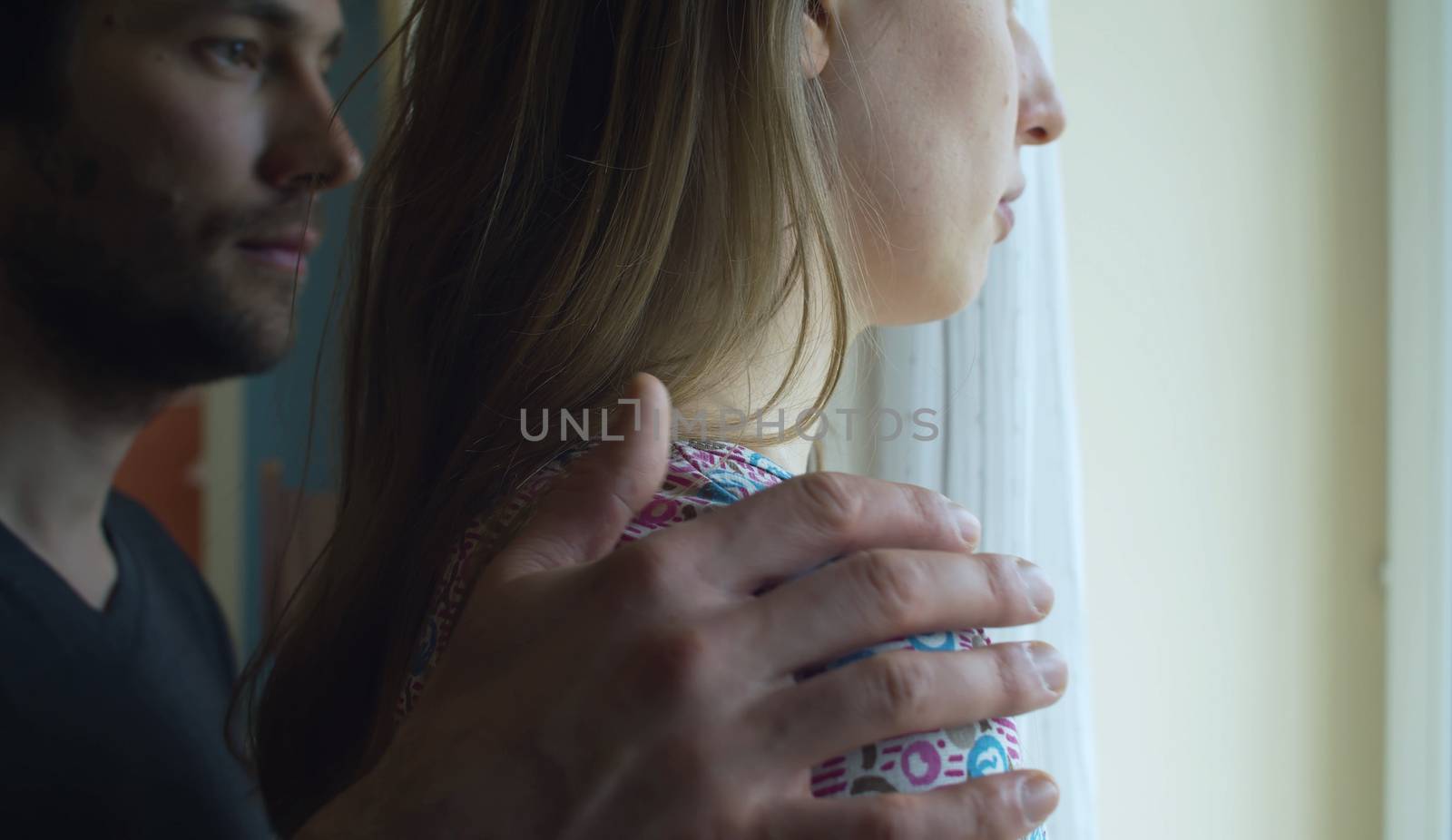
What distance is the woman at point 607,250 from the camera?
59cm

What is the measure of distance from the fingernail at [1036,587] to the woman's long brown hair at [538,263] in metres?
0.22

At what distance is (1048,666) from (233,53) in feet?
4.34

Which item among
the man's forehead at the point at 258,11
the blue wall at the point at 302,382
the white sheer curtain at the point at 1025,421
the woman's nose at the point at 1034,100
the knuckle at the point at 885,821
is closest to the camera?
the knuckle at the point at 885,821

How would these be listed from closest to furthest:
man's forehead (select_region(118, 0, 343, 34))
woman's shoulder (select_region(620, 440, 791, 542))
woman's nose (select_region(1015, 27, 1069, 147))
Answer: woman's shoulder (select_region(620, 440, 791, 542))
woman's nose (select_region(1015, 27, 1069, 147))
man's forehead (select_region(118, 0, 343, 34))

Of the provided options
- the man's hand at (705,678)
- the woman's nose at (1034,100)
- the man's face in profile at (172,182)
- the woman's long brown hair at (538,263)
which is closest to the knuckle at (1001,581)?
the man's hand at (705,678)

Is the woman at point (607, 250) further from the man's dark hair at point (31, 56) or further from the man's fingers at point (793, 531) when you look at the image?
the man's dark hair at point (31, 56)

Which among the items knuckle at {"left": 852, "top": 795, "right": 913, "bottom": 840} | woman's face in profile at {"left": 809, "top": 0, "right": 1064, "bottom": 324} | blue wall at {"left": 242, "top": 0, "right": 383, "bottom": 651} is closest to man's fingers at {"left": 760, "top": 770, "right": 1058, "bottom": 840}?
knuckle at {"left": 852, "top": 795, "right": 913, "bottom": 840}

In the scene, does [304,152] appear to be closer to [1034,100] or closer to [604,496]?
[1034,100]

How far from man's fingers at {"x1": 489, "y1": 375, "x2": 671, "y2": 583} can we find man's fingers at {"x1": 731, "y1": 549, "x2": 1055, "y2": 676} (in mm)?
84

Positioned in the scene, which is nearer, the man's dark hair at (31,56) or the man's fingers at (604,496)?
the man's fingers at (604,496)

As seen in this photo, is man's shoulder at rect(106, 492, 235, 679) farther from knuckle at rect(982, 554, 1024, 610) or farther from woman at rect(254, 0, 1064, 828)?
knuckle at rect(982, 554, 1024, 610)

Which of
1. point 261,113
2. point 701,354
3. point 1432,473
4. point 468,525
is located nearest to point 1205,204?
point 1432,473

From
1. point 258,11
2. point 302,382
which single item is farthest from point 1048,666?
point 302,382

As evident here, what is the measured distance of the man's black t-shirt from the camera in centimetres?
89
